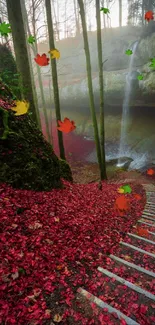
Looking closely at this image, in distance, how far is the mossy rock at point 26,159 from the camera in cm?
476

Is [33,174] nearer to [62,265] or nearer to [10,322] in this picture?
[62,265]

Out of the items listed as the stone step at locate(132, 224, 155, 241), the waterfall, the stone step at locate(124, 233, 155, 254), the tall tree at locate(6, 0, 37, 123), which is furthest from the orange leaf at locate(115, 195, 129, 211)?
the waterfall

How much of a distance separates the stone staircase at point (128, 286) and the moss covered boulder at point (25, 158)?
2.51 metres

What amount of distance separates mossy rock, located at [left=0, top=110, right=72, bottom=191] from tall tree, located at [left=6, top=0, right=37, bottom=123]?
1641 millimetres

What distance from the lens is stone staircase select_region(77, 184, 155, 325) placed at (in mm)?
2586

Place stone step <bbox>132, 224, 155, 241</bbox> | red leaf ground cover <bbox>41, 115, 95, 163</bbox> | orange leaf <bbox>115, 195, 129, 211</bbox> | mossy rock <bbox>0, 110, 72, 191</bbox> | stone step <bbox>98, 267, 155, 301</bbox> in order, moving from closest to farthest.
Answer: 1. stone step <bbox>98, 267, 155, 301</bbox>
2. mossy rock <bbox>0, 110, 72, 191</bbox>
3. stone step <bbox>132, 224, 155, 241</bbox>
4. orange leaf <bbox>115, 195, 129, 211</bbox>
5. red leaf ground cover <bbox>41, 115, 95, 163</bbox>

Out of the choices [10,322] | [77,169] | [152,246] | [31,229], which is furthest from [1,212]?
[77,169]

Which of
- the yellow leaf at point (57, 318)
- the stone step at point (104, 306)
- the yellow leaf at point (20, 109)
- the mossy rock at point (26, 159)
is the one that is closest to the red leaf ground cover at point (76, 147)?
the mossy rock at point (26, 159)

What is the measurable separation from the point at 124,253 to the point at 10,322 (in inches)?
98.0

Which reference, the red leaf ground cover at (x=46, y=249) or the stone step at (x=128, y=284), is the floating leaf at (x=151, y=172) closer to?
the red leaf ground cover at (x=46, y=249)

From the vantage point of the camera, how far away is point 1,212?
3.76 meters

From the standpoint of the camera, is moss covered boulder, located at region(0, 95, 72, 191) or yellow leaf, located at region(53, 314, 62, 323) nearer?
yellow leaf, located at region(53, 314, 62, 323)

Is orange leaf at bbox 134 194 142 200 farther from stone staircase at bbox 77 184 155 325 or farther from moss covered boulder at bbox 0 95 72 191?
stone staircase at bbox 77 184 155 325

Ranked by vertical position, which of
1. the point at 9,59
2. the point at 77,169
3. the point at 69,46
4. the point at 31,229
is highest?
the point at 69,46
